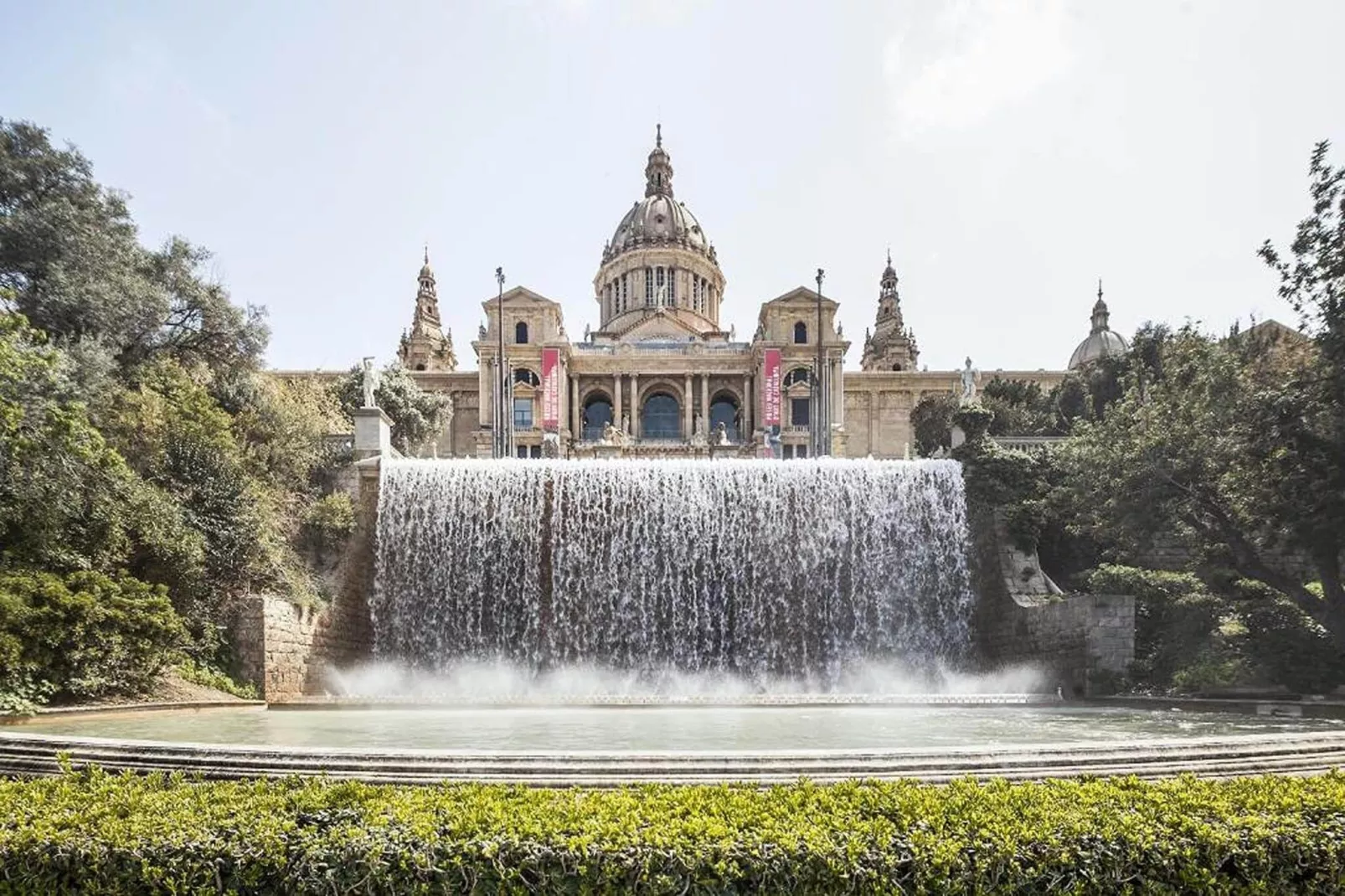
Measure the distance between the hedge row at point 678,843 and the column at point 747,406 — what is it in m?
49.2

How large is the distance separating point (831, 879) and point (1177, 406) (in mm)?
17015

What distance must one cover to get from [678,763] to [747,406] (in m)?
49.1

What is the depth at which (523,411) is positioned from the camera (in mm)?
54688

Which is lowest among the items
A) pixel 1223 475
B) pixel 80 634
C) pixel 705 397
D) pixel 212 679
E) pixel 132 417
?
pixel 212 679

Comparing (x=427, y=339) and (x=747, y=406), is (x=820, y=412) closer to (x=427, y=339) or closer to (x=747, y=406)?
(x=747, y=406)

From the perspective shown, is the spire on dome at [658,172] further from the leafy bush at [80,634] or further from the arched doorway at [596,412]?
the leafy bush at [80,634]

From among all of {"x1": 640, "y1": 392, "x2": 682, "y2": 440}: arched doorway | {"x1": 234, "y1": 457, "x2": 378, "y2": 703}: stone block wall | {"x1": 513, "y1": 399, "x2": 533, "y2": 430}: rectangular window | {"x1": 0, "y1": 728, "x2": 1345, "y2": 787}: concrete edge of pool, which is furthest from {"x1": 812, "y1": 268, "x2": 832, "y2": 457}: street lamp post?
{"x1": 0, "y1": 728, "x2": 1345, "y2": 787}: concrete edge of pool

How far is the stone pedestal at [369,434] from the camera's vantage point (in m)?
21.8

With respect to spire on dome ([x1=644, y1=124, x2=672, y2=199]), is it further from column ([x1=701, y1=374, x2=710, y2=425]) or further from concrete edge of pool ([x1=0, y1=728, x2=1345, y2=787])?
concrete edge of pool ([x1=0, y1=728, x2=1345, y2=787])

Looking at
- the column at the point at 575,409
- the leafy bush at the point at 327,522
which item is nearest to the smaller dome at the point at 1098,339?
the column at the point at 575,409

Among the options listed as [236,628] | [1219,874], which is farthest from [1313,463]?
[236,628]

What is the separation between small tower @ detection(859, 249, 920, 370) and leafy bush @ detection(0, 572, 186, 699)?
5939 centimetres

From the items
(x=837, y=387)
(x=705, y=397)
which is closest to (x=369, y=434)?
(x=705, y=397)

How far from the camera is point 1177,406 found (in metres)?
18.2
